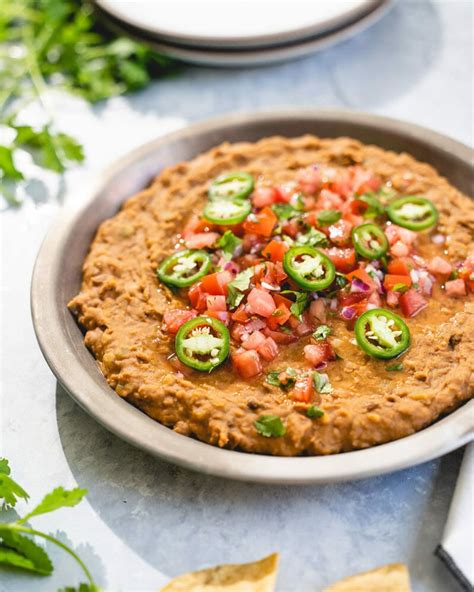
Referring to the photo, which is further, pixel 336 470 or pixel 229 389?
pixel 229 389

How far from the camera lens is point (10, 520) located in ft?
12.3

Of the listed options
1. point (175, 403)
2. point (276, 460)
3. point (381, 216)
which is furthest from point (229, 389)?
point (381, 216)

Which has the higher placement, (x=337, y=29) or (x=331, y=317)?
(x=337, y=29)

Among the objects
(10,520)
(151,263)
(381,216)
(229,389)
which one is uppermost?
(381,216)

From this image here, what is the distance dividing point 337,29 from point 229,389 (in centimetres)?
369

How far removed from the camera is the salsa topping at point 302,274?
3.90 meters

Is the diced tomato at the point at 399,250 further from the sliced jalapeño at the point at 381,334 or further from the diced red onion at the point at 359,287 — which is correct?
the sliced jalapeño at the point at 381,334

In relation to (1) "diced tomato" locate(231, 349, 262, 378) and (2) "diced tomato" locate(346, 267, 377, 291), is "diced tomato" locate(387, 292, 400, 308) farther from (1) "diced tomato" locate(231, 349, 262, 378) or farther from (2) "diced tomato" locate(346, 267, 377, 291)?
(1) "diced tomato" locate(231, 349, 262, 378)

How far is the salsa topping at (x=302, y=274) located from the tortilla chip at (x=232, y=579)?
Answer: 80 cm

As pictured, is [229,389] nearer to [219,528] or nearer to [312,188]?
[219,528]

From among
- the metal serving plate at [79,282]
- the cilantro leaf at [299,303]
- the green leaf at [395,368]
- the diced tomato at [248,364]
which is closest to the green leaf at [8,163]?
the metal serving plate at [79,282]

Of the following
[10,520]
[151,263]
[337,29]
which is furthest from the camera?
[337,29]

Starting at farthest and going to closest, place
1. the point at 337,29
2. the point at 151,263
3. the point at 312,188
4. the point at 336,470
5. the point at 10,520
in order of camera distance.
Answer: the point at 337,29 < the point at 312,188 < the point at 151,263 < the point at 10,520 < the point at 336,470

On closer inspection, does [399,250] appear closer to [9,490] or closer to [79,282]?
[79,282]
